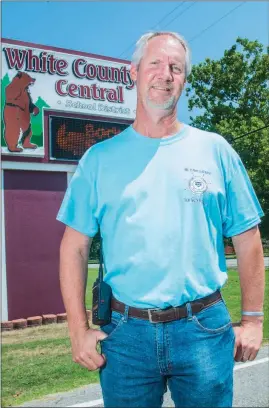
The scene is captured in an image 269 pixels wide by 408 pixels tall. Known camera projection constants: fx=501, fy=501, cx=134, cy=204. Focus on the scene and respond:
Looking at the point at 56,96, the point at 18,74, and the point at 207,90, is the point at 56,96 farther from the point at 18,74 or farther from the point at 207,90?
the point at 207,90

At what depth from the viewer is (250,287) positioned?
146 cm

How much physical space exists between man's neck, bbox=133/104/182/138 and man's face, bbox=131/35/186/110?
26 mm

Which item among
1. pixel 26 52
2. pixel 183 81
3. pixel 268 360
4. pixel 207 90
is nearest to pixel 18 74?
pixel 26 52

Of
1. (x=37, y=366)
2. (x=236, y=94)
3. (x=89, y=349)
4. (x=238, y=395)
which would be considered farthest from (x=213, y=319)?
(x=236, y=94)

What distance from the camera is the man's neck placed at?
1.43m

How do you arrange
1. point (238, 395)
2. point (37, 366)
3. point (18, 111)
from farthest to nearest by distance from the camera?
point (18, 111) < point (37, 366) < point (238, 395)

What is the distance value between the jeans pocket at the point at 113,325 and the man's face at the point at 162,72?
0.59m

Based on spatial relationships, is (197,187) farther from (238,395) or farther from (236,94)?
(236,94)

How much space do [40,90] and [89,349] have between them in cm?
555

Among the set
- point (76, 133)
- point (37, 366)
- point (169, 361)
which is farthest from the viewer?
point (76, 133)

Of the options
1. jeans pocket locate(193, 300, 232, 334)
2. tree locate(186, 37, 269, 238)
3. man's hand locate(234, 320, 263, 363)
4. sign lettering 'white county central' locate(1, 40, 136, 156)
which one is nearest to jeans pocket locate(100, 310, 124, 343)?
jeans pocket locate(193, 300, 232, 334)

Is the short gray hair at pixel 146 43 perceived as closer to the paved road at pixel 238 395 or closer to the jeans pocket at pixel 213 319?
the jeans pocket at pixel 213 319

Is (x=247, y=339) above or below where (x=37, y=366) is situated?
above

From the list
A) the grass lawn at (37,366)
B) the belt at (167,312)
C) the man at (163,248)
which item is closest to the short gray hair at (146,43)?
the man at (163,248)
